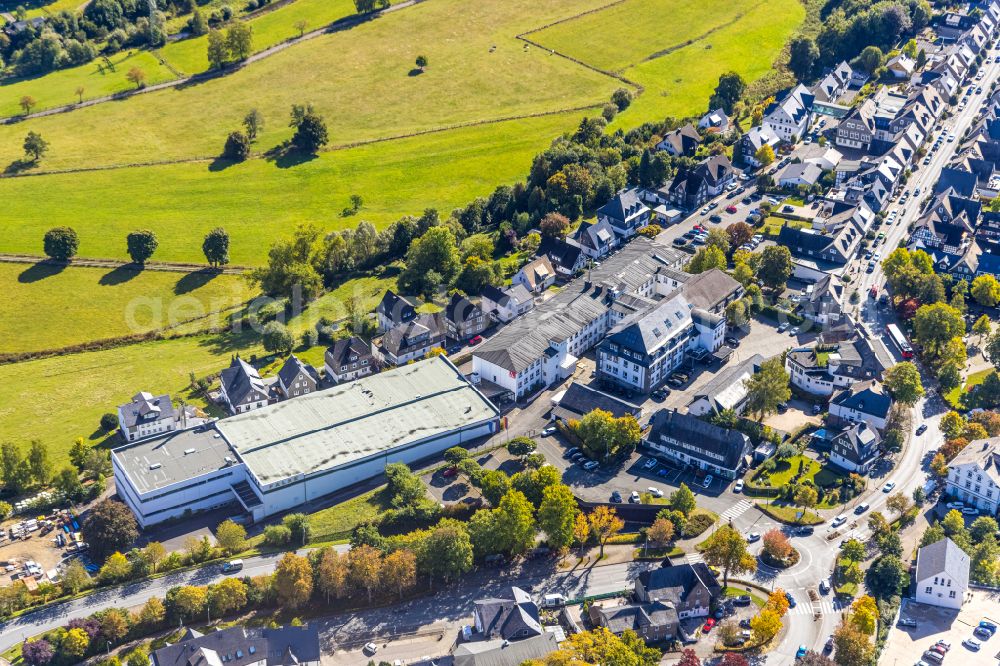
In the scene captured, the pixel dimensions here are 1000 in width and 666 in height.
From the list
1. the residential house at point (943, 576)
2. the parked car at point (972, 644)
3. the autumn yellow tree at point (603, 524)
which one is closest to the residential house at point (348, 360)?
the autumn yellow tree at point (603, 524)

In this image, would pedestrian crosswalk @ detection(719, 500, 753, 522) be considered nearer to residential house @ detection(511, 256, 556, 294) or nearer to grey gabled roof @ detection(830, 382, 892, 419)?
grey gabled roof @ detection(830, 382, 892, 419)

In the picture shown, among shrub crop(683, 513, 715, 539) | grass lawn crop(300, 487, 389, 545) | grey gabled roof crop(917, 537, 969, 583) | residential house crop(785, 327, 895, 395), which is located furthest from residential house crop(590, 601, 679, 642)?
residential house crop(785, 327, 895, 395)

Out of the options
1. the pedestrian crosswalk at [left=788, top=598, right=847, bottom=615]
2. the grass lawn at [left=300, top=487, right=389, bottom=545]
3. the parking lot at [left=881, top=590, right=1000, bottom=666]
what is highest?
the grass lawn at [left=300, top=487, right=389, bottom=545]

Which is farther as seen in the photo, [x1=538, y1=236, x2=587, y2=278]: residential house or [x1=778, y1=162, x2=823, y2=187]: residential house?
[x1=778, y1=162, x2=823, y2=187]: residential house

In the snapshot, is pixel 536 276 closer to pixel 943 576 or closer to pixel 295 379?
pixel 295 379

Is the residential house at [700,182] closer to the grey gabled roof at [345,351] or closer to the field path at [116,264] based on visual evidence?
the grey gabled roof at [345,351]

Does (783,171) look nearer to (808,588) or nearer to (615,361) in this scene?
(615,361)

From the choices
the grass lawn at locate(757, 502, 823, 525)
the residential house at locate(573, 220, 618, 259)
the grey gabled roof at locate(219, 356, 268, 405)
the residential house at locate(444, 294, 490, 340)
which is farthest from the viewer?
the residential house at locate(573, 220, 618, 259)
